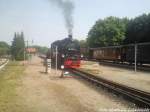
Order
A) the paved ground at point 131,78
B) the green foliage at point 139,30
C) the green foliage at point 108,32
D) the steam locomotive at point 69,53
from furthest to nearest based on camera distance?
1. the green foliage at point 108,32
2. the green foliage at point 139,30
3. the steam locomotive at point 69,53
4. the paved ground at point 131,78

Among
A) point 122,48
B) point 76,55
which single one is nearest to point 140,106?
point 76,55

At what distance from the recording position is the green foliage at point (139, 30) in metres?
59.5

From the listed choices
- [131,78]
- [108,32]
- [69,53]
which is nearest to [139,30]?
[108,32]

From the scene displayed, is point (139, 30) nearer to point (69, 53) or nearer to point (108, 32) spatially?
point (108, 32)

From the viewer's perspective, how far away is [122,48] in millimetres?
44438

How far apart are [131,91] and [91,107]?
14.1ft

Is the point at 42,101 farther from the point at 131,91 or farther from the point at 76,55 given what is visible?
the point at 76,55

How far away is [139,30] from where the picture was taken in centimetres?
6269

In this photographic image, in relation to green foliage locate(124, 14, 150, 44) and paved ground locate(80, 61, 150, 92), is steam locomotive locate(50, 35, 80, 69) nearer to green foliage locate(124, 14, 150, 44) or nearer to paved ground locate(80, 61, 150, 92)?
paved ground locate(80, 61, 150, 92)

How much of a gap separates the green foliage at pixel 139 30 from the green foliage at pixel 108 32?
14766mm

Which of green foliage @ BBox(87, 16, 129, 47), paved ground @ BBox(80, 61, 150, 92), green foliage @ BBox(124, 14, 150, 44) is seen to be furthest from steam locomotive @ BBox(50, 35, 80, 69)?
green foliage @ BBox(87, 16, 129, 47)

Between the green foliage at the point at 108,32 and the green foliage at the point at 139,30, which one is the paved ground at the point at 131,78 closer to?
the green foliage at the point at 139,30

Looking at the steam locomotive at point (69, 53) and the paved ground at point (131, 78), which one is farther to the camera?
the steam locomotive at point (69, 53)

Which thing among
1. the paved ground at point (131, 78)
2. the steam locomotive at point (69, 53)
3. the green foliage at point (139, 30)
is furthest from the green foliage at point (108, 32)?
the paved ground at point (131, 78)
